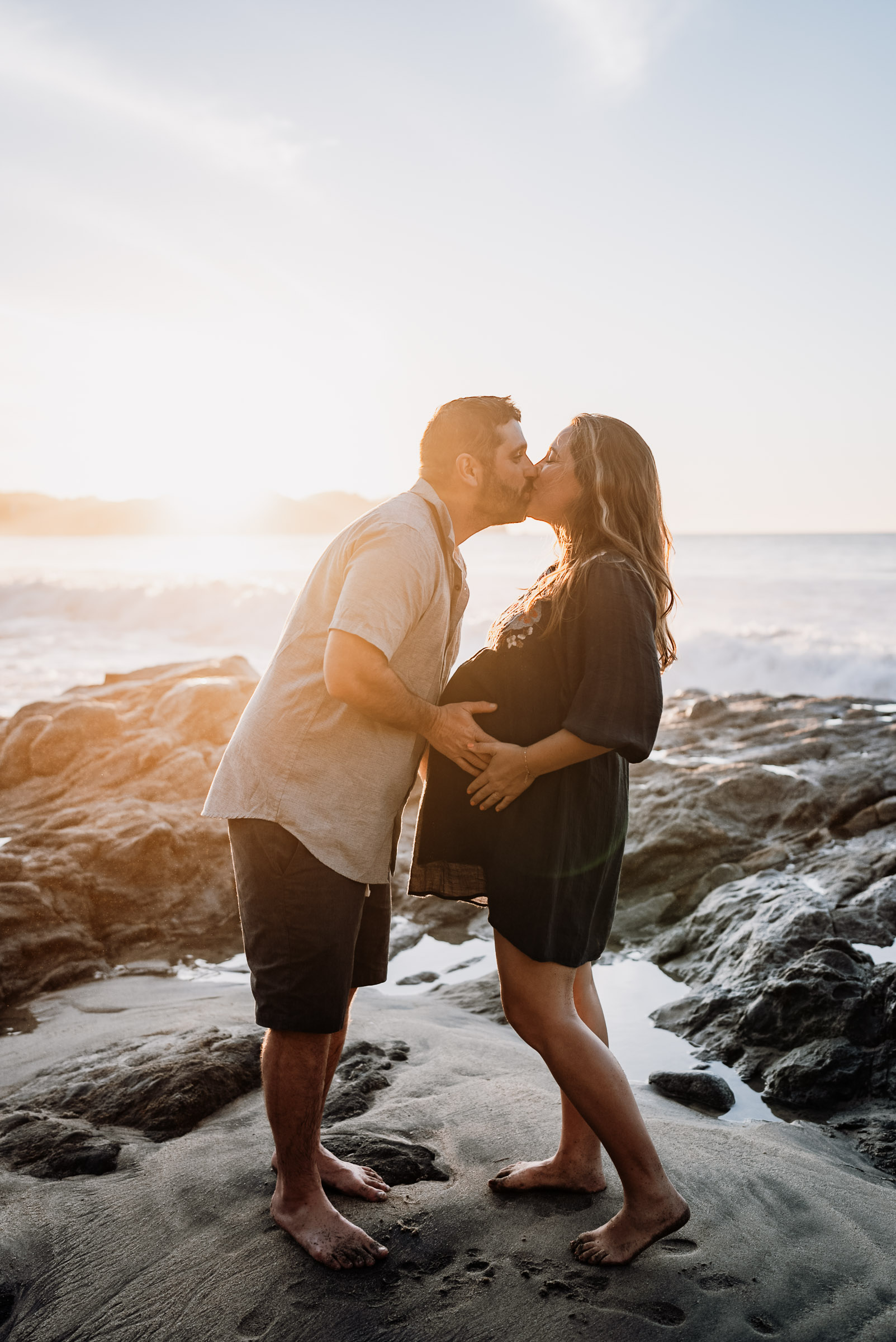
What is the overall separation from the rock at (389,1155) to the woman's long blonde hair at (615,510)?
64.8 inches

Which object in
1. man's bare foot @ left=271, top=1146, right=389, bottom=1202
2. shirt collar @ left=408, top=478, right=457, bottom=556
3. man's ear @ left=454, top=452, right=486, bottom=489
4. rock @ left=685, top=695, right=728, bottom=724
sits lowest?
man's bare foot @ left=271, top=1146, right=389, bottom=1202

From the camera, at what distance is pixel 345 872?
2525 millimetres

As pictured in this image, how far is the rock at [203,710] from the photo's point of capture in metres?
7.06

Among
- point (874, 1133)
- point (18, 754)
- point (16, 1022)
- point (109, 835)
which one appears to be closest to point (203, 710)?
point (18, 754)

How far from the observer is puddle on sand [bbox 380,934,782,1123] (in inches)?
143

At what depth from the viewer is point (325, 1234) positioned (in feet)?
7.88

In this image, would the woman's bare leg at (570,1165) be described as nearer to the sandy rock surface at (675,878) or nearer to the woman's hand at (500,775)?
the woman's hand at (500,775)

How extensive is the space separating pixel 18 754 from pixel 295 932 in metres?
5.25

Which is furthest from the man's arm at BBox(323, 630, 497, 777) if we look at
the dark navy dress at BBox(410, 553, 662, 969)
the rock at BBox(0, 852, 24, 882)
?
the rock at BBox(0, 852, 24, 882)

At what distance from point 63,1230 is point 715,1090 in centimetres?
227

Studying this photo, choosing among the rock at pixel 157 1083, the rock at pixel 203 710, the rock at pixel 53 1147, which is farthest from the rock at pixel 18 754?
the rock at pixel 53 1147

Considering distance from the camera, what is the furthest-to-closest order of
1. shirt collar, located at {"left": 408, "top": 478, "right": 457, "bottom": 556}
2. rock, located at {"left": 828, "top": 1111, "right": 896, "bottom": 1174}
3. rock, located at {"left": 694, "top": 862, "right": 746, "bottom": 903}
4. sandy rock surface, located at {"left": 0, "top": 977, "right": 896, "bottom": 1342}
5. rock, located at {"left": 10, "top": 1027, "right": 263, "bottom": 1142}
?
rock, located at {"left": 694, "top": 862, "right": 746, "bottom": 903}
rock, located at {"left": 10, "top": 1027, "right": 263, "bottom": 1142}
rock, located at {"left": 828, "top": 1111, "right": 896, "bottom": 1174}
shirt collar, located at {"left": 408, "top": 478, "right": 457, "bottom": 556}
sandy rock surface, located at {"left": 0, "top": 977, "right": 896, "bottom": 1342}

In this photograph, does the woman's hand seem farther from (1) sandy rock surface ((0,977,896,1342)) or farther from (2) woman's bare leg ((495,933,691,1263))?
(1) sandy rock surface ((0,977,896,1342))

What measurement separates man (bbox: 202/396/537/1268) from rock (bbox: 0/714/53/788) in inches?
193
